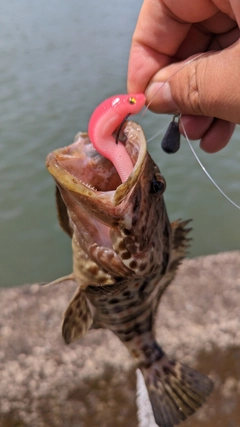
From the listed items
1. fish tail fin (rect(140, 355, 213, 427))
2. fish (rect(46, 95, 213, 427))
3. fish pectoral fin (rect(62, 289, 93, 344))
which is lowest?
fish tail fin (rect(140, 355, 213, 427))

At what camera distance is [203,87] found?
1.65m

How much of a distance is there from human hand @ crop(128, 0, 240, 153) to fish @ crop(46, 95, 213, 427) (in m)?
0.34

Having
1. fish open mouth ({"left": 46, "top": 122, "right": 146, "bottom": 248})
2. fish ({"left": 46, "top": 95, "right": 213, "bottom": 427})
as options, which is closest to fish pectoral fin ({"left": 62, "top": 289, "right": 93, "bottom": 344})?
fish ({"left": 46, "top": 95, "right": 213, "bottom": 427})

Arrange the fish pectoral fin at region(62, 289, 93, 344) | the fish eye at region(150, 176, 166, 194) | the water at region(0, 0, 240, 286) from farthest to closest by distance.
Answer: the water at region(0, 0, 240, 286) → the fish pectoral fin at region(62, 289, 93, 344) → the fish eye at region(150, 176, 166, 194)

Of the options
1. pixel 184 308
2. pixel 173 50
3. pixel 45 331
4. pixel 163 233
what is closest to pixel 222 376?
pixel 184 308

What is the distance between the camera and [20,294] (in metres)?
3.67

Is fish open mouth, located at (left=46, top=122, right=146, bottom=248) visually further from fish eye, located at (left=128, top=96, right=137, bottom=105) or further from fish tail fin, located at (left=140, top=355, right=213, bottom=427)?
fish tail fin, located at (left=140, top=355, right=213, bottom=427)

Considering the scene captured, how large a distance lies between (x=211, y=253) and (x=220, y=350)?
1.31 m

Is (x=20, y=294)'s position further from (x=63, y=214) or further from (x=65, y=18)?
(x=65, y=18)

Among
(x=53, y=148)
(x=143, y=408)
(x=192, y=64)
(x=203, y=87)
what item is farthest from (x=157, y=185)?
(x=53, y=148)

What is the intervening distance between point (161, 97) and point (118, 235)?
2.31 ft

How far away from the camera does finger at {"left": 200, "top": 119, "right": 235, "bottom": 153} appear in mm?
2348

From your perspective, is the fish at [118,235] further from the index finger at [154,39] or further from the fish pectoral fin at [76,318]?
the index finger at [154,39]

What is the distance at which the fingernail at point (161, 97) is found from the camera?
1854 mm
